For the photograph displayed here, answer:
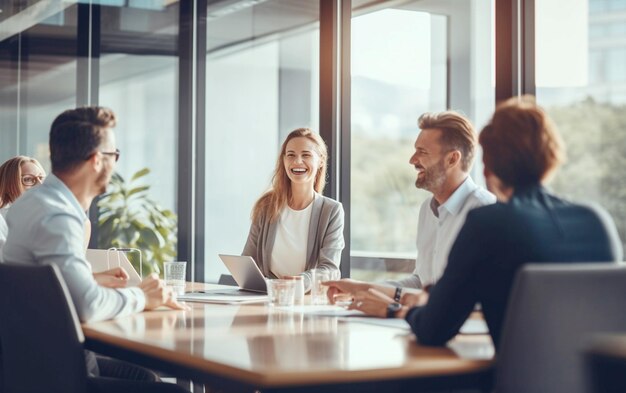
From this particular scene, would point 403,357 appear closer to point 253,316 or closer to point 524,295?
point 524,295

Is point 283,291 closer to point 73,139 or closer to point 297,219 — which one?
point 73,139

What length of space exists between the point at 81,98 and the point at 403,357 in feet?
17.9

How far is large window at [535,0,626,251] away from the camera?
3.45 m

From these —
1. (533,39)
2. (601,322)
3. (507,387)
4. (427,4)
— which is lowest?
(507,387)

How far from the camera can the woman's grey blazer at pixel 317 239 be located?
4320mm

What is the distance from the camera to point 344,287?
10.4 feet

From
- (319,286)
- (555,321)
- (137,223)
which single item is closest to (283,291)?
(319,286)

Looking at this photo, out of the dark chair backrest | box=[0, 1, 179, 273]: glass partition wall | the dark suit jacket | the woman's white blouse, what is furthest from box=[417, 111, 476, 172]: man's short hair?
box=[0, 1, 179, 273]: glass partition wall

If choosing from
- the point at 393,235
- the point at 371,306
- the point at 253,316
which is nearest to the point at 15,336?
the point at 253,316

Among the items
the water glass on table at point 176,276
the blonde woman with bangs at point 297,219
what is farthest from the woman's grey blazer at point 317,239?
the water glass on table at point 176,276

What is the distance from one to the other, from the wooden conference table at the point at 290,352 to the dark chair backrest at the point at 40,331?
0.36 ft

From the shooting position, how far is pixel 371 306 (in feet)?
9.42

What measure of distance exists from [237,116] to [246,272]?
349 cm

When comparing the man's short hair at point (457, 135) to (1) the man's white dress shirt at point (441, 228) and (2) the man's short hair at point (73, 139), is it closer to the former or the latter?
(1) the man's white dress shirt at point (441, 228)
